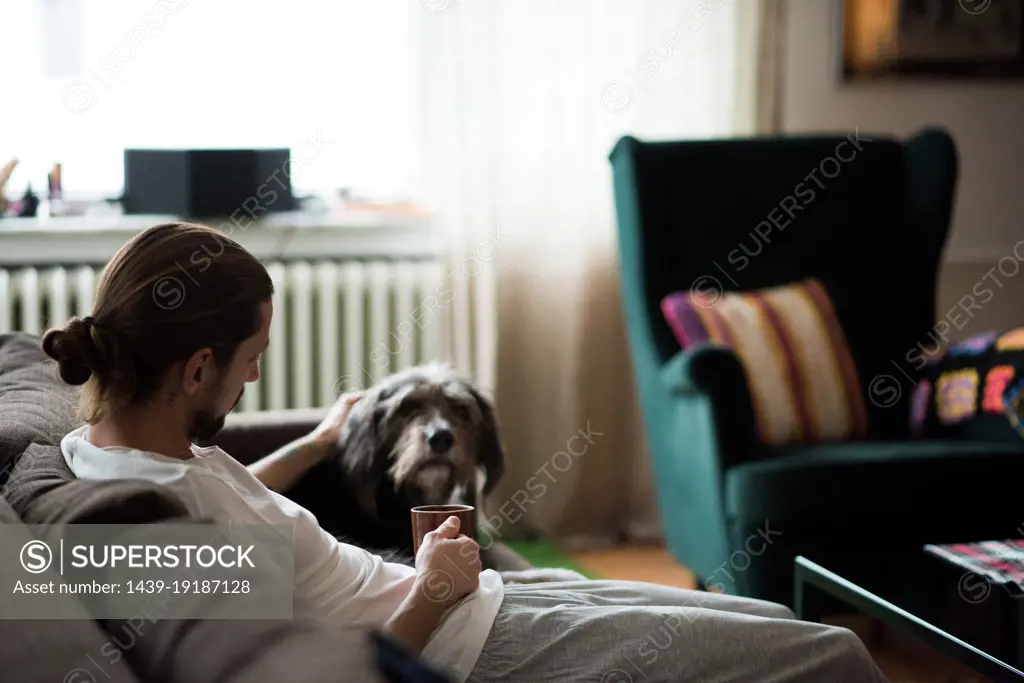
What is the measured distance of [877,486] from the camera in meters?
2.51

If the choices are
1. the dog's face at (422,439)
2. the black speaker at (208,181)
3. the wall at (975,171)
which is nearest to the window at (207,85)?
the black speaker at (208,181)

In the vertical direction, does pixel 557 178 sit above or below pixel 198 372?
above

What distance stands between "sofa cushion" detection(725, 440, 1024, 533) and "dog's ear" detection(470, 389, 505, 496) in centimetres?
61

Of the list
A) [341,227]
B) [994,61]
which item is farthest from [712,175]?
[994,61]

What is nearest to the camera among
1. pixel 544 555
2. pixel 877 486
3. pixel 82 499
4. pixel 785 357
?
pixel 82 499

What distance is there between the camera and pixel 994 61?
3.89 metres

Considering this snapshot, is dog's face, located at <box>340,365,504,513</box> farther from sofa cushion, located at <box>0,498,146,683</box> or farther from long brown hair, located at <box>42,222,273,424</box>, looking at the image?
sofa cushion, located at <box>0,498,146,683</box>

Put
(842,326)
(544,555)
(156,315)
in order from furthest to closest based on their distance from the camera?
(544,555)
(842,326)
(156,315)

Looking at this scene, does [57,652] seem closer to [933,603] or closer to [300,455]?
[300,455]

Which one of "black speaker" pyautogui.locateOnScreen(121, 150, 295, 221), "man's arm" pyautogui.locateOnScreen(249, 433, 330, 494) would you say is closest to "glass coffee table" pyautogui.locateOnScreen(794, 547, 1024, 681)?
"man's arm" pyautogui.locateOnScreen(249, 433, 330, 494)

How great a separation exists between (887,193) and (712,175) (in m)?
0.52

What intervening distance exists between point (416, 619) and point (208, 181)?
2.11 metres

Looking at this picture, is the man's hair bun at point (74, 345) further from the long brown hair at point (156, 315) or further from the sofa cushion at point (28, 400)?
the sofa cushion at point (28, 400)

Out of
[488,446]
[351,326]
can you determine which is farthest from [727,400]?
[351,326]
